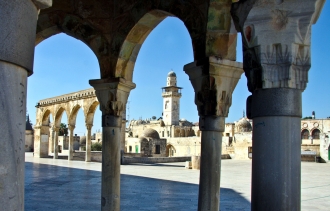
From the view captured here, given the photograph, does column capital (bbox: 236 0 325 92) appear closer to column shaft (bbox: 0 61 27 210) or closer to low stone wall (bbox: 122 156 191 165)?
column shaft (bbox: 0 61 27 210)

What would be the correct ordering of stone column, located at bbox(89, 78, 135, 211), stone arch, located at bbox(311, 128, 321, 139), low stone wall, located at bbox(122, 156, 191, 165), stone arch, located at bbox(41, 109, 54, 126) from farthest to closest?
stone arch, located at bbox(311, 128, 321, 139)
stone arch, located at bbox(41, 109, 54, 126)
low stone wall, located at bbox(122, 156, 191, 165)
stone column, located at bbox(89, 78, 135, 211)

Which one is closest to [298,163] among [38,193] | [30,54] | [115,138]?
[30,54]

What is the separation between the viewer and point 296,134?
9.32ft

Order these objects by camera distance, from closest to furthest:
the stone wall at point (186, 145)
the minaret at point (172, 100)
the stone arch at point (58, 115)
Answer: the stone arch at point (58, 115)
the stone wall at point (186, 145)
the minaret at point (172, 100)

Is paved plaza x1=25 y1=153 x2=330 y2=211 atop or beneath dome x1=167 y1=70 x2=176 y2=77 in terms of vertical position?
beneath

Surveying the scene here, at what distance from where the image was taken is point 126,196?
995cm

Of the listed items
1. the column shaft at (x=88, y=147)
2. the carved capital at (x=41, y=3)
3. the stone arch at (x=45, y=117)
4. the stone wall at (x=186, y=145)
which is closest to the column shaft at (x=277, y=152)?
the carved capital at (x=41, y=3)

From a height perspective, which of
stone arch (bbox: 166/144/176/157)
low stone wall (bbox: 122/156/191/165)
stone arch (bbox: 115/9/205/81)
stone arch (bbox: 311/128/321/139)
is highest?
stone arch (bbox: 115/9/205/81)

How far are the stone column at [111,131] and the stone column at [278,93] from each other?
12.0 ft

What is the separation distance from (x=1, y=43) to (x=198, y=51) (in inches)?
133

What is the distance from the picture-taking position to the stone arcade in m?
1.95

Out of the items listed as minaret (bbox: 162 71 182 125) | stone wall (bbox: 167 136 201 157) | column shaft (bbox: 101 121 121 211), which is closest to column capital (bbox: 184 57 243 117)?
column shaft (bbox: 101 121 121 211)

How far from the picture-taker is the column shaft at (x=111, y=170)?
6.07 metres

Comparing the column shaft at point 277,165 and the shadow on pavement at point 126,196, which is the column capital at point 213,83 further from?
the shadow on pavement at point 126,196
